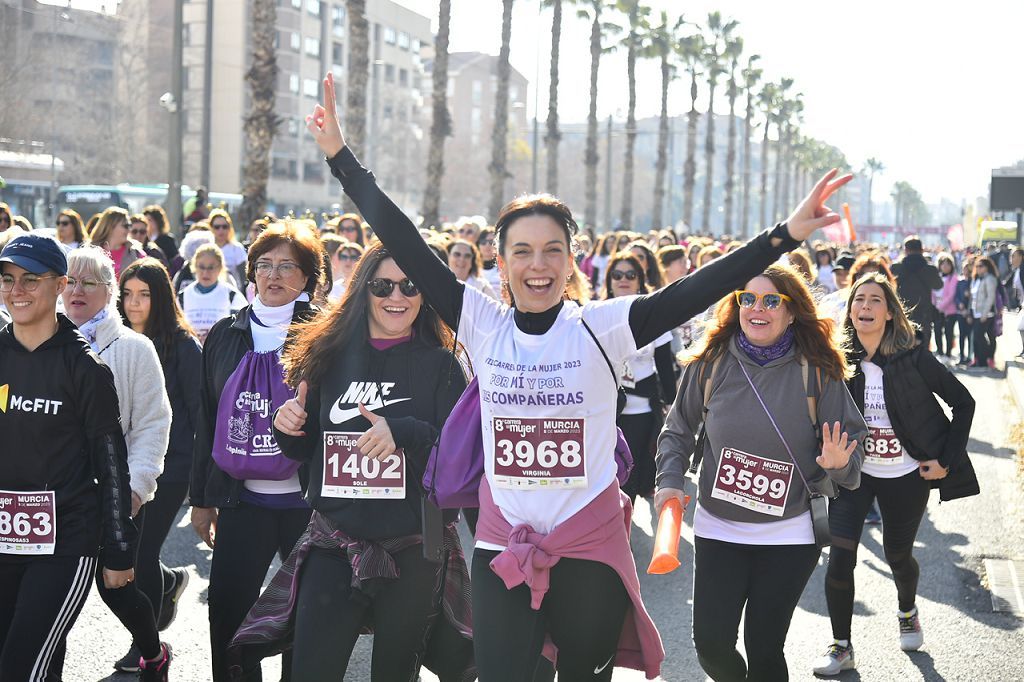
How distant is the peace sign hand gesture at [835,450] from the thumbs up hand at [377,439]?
162 centimetres

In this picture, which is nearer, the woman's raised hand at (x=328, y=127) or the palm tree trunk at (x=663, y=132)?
the woman's raised hand at (x=328, y=127)

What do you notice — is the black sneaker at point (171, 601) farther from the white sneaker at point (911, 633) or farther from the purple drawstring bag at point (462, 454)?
the white sneaker at point (911, 633)

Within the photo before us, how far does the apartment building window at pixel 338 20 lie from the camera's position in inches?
3664

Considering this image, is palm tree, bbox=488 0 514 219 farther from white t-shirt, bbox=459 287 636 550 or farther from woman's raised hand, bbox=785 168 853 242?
woman's raised hand, bbox=785 168 853 242

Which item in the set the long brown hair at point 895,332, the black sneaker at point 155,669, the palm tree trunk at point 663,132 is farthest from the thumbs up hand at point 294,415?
the palm tree trunk at point 663,132

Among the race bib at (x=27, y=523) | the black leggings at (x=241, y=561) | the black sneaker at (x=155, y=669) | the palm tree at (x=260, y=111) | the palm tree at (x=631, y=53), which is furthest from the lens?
the palm tree at (x=631, y=53)

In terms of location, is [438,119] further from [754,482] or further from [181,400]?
[754,482]

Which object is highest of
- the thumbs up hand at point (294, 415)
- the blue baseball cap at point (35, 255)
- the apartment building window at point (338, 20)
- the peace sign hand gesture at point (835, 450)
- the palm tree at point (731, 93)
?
the apartment building window at point (338, 20)

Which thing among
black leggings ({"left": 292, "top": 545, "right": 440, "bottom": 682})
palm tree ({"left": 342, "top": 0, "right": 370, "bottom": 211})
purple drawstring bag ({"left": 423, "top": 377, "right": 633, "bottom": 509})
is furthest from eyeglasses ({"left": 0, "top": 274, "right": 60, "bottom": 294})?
palm tree ({"left": 342, "top": 0, "right": 370, "bottom": 211})

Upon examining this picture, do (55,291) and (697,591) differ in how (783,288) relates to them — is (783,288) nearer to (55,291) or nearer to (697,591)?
(697,591)

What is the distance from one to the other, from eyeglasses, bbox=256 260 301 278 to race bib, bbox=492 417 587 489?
1.86 meters

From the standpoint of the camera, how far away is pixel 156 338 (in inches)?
240

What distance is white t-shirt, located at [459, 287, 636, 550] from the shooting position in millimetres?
3760

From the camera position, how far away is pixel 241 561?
4.73 m
